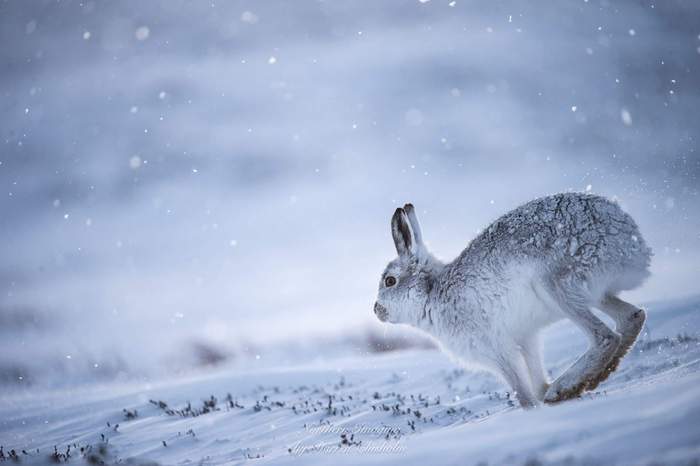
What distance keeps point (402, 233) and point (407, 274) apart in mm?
512

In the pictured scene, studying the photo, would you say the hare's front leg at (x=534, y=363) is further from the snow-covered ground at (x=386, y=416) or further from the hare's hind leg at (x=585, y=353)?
the hare's hind leg at (x=585, y=353)

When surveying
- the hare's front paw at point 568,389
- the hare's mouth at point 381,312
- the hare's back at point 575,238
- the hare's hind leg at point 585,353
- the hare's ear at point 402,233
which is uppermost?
the hare's ear at point 402,233

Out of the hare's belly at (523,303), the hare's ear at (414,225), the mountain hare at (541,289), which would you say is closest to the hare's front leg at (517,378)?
the mountain hare at (541,289)

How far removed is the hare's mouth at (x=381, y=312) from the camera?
6.71 metres

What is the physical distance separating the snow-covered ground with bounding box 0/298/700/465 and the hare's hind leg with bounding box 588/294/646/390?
37cm

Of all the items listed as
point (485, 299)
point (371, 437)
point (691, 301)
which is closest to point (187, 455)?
point (371, 437)

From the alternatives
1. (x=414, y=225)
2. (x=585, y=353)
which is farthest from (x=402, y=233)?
(x=585, y=353)

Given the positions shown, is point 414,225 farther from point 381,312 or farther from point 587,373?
point 587,373

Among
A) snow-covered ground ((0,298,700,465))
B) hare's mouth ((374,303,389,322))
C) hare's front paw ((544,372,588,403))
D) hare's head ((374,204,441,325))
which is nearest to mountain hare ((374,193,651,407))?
hare's front paw ((544,372,588,403))

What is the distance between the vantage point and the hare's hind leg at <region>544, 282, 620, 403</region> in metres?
4.52

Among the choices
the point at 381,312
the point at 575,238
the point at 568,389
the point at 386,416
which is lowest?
the point at 386,416

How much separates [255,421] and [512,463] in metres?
6.28

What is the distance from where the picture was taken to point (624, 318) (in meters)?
4.98

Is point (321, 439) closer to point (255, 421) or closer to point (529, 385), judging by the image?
point (255, 421)
